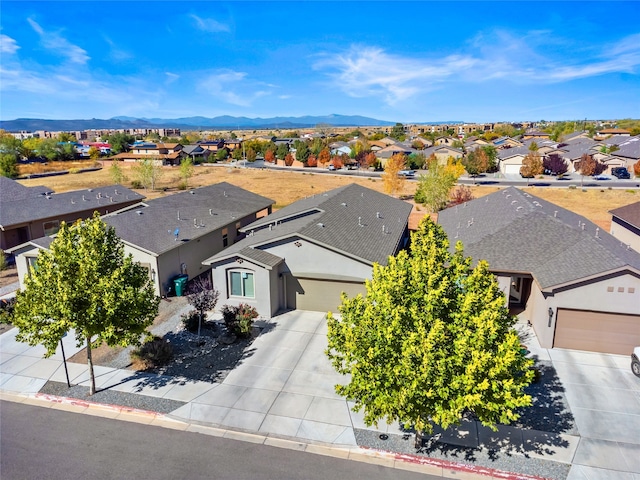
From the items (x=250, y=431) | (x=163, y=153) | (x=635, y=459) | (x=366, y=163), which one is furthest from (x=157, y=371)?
(x=163, y=153)

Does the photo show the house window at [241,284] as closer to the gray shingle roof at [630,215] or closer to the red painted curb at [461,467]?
the red painted curb at [461,467]

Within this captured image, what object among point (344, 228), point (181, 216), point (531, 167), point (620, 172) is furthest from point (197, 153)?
point (344, 228)

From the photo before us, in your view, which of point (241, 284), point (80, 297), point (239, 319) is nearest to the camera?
point (80, 297)

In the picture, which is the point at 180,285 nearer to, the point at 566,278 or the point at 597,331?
the point at 566,278

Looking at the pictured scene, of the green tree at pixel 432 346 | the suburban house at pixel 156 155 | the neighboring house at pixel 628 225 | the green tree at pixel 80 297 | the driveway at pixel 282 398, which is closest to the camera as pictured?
the green tree at pixel 432 346

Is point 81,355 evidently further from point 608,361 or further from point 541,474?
point 608,361

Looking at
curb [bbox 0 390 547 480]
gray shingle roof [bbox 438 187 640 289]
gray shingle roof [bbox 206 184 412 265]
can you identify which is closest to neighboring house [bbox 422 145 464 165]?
gray shingle roof [bbox 206 184 412 265]

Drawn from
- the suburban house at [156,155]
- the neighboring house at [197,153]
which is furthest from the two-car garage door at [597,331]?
the neighboring house at [197,153]
